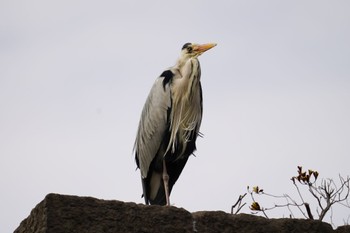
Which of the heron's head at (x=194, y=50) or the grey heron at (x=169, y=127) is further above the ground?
the heron's head at (x=194, y=50)

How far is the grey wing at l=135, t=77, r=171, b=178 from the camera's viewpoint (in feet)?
25.8

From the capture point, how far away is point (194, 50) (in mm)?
8219

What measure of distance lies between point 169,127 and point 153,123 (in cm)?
20

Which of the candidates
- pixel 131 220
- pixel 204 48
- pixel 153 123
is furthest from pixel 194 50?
pixel 131 220

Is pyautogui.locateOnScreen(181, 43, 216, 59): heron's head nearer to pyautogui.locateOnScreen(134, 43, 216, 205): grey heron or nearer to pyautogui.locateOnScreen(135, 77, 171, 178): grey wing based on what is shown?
pyautogui.locateOnScreen(134, 43, 216, 205): grey heron

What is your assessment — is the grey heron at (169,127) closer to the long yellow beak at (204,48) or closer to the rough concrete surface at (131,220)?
the long yellow beak at (204,48)

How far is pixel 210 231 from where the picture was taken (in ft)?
13.9

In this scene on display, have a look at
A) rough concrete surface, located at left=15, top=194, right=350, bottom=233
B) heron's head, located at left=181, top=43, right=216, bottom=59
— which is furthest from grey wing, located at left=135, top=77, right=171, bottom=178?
rough concrete surface, located at left=15, top=194, right=350, bottom=233

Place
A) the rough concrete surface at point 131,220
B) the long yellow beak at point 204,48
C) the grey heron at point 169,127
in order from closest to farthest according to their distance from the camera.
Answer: the rough concrete surface at point 131,220
the grey heron at point 169,127
the long yellow beak at point 204,48

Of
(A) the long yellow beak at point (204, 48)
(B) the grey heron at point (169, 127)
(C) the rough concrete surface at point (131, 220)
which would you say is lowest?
(C) the rough concrete surface at point (131, 220)

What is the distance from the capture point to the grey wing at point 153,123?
7879 mm

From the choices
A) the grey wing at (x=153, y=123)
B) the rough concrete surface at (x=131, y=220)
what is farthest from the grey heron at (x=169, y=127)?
the rough concrete surface at (x=131, y=220)

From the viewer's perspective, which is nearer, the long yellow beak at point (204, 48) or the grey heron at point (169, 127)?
the grey heron at point (169, 127)

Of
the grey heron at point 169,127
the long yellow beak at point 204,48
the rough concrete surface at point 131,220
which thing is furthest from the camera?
the long yellow beak at point 204,48
